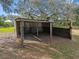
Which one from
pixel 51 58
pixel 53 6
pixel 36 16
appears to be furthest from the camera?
pixel 36 16

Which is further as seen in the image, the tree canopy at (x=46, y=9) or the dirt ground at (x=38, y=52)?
the tree canopy at (x=46, y=9)

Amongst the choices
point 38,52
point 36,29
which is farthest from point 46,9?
point 38,52

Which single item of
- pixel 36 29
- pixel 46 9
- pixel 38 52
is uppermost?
pixel 46 9

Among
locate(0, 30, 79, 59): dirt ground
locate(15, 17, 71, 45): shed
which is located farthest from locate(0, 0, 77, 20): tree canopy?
locate(0, 30, 79, 59): dirt ground

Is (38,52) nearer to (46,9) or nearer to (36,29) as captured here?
(46,9)

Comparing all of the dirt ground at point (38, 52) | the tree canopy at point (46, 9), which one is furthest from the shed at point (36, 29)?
the dirt ground at point (38, 52)

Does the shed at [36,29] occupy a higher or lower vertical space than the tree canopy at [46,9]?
lower

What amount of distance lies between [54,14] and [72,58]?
6817mm

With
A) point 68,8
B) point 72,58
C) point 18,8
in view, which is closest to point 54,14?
point 68,8

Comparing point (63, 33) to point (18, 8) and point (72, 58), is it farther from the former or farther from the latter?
point (72, 58)

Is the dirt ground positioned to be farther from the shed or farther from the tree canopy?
the shed

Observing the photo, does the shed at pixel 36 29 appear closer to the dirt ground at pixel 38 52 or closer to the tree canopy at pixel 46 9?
the tree canopy at pixel 46 9

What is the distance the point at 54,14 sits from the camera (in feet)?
40.8

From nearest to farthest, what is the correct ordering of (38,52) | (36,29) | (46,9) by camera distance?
1. (38,52)
2. (46,9)
3. (36,29)
